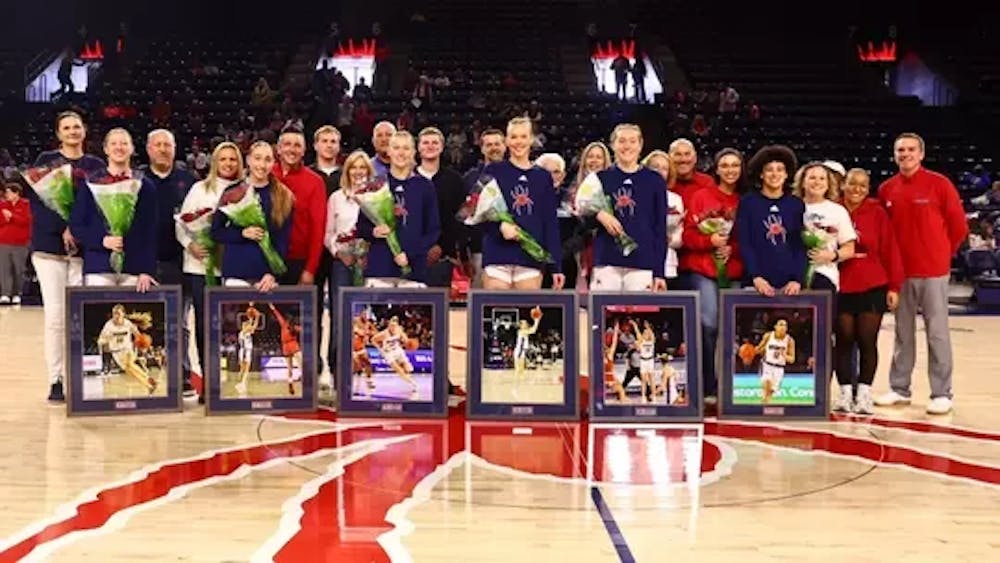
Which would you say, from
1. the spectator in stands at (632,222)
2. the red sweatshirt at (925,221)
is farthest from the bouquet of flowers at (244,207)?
the red sweatshirt at (925,221)

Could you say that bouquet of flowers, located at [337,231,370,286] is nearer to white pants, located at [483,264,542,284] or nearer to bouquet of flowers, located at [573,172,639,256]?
white pants, located at [483,264,542,284]

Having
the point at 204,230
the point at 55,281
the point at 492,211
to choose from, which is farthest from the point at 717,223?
the point at 55,281

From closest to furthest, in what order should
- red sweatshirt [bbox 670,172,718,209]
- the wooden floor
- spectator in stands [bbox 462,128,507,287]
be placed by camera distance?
the wooden floor, red sweatshirt [bbox 670,172,718,209], spectator in stands [bbox 462,128,507,287]

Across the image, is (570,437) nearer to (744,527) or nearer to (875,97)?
(744,527)

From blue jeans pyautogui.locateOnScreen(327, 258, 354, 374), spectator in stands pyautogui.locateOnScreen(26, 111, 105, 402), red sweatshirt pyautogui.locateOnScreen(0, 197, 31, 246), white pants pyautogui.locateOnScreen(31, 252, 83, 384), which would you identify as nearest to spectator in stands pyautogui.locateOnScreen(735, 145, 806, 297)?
blue jeans pyautogui.locateOnScreen(327, 258, 354, 374)

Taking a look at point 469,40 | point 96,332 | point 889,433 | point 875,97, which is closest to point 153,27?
point 469,40

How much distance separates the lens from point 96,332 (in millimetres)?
5332

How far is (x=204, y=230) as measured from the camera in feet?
17.9

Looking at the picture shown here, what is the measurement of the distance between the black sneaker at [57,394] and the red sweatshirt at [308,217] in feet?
4.79

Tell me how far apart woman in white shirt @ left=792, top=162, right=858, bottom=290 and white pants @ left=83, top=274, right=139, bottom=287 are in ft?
11.3

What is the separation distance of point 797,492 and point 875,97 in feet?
54.1

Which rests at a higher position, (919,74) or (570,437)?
(919,74)

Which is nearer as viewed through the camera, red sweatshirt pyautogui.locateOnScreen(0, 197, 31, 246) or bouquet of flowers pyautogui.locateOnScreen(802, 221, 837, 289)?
bouquet of flowers pyautogui.locateOnScreen(802, 221, 837, 289)

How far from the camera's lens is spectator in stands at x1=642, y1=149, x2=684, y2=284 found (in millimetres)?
5605
